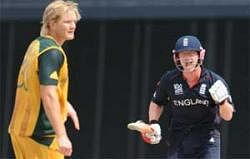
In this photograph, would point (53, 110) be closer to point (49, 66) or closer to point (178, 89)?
point (49, 66)

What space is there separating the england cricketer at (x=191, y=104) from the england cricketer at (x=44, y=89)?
1006 mm

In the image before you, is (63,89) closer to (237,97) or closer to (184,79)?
(184,79)

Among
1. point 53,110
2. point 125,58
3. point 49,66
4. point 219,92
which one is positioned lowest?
point 53,110

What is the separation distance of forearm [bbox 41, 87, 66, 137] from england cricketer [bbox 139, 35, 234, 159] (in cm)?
123

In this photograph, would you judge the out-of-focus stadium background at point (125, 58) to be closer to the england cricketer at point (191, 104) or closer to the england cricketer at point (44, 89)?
the england cricketer at point (191, 104)

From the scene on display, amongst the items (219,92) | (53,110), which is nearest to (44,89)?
(53,110)

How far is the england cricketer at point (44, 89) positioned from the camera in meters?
4.95

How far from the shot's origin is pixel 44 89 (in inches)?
194

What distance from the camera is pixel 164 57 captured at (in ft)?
33.9

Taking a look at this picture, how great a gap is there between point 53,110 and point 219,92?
1.34 meters

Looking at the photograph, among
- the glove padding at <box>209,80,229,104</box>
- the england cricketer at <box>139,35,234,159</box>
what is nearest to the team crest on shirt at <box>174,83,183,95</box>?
the england cricketer at <box>139,35,234,159</box>

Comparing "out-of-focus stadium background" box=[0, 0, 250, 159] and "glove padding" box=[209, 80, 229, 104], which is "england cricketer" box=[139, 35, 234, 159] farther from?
"out-of-focus stadium background" box=[0, 0, 250, 159]

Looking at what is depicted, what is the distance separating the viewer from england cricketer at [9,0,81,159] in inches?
195

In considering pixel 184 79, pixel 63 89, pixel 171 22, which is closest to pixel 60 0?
pixel 63 89
